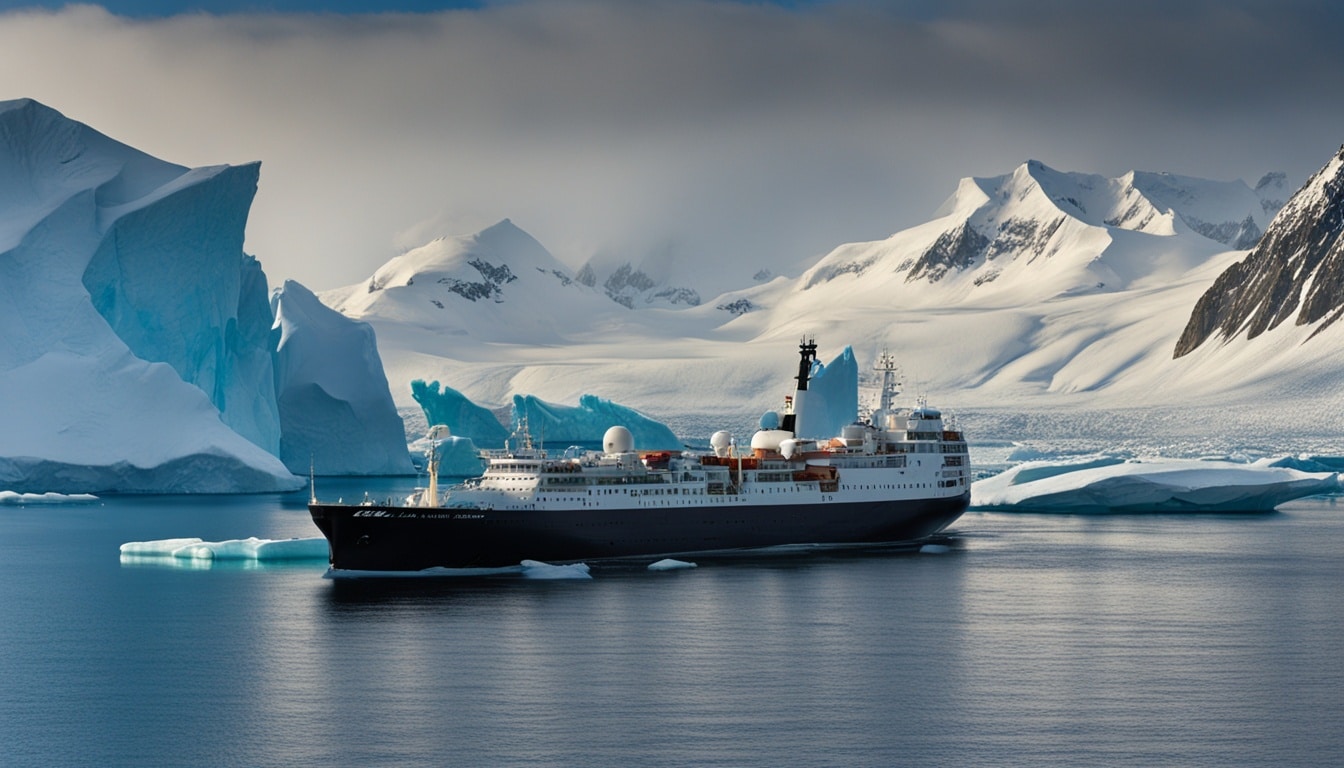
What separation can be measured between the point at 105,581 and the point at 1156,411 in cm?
8091

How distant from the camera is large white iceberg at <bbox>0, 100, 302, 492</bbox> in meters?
59.4

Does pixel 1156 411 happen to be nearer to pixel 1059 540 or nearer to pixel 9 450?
pixel 1059 540

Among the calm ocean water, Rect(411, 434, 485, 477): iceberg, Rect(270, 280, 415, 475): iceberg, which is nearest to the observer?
the calm ocean water

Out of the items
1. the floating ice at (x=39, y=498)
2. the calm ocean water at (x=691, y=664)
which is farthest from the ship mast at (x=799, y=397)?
the floating ice at (x=39, y=498)

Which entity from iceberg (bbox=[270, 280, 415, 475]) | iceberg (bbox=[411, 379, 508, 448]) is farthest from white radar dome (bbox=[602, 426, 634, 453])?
iceberg (bbox=[411, 379, 508, 448])

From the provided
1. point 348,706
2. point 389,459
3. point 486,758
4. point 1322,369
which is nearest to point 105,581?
point 348,706

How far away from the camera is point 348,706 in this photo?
23.0m

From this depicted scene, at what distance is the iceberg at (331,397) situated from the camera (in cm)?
7569

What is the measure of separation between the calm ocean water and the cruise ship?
1817 millimetres

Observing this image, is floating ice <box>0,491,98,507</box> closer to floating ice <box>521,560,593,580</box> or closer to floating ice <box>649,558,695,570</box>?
floating ice <box>521,560,593,580</box>

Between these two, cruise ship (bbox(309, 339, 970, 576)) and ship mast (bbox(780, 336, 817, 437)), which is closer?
cruise ship (bbox(309, 339, 970, 576))

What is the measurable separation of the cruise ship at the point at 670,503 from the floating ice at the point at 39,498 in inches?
903

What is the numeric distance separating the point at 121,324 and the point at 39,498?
843 centimetres

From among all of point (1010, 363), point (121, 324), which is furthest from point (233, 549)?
point (1010, 363)
